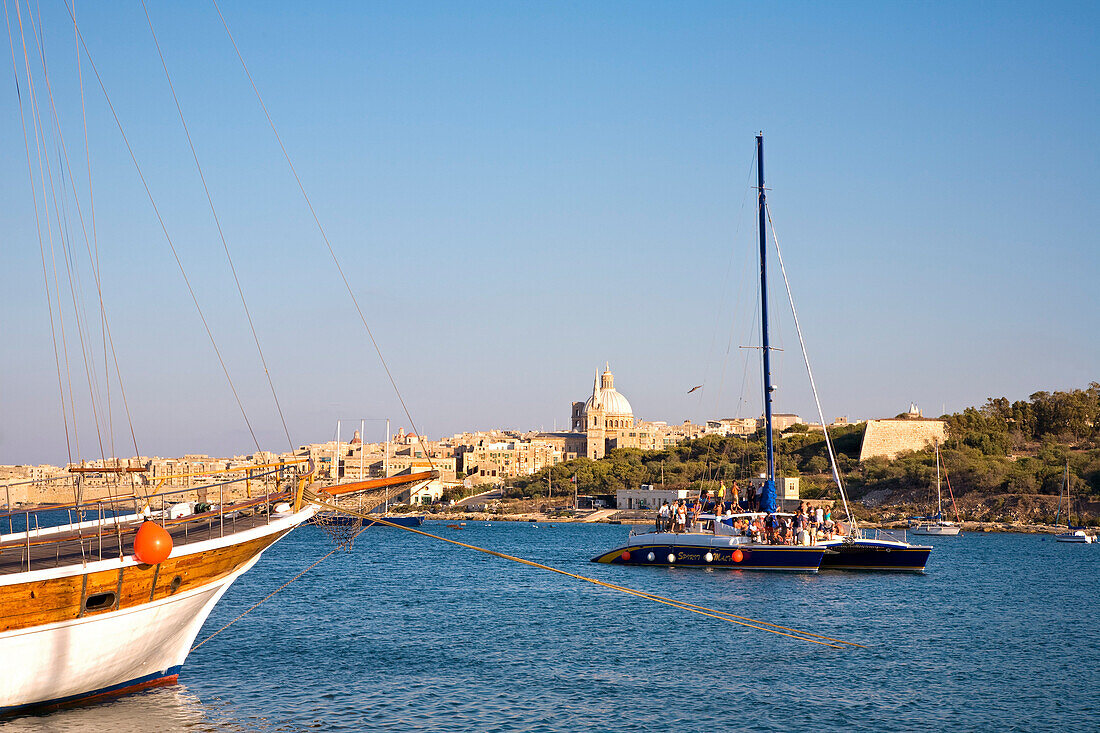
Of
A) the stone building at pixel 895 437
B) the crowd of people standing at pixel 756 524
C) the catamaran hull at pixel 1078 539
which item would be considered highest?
the stone building at pixel 895 437

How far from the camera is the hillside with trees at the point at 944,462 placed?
309 feet

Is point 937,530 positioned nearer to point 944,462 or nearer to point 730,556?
point 944,462

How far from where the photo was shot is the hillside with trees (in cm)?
9406

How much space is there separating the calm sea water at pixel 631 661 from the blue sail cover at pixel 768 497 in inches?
107

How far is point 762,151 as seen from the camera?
41.8 meters

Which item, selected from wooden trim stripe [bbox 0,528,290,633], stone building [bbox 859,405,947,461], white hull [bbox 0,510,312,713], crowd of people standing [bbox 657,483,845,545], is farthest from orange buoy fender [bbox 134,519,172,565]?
stone building [bbox 859,405,947,461]

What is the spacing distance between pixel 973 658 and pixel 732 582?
12577 millimetres

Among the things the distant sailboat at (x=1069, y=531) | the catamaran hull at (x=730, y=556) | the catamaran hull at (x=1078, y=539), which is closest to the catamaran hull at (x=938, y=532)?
the distant sailboat at (x=1069, y=531)

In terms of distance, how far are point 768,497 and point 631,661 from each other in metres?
17.7

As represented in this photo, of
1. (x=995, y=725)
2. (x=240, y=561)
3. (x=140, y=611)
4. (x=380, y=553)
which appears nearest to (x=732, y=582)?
(x=995, y=725)

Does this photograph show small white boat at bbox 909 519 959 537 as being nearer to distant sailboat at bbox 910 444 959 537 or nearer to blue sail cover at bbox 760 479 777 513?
distant sailboat at bbox 910 444 959 537

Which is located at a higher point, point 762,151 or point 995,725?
point 762,151

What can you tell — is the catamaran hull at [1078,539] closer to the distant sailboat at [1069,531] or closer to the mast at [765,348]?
the distant sailboat at [1069,531]

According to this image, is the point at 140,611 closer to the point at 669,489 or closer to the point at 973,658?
the point at 973,658
